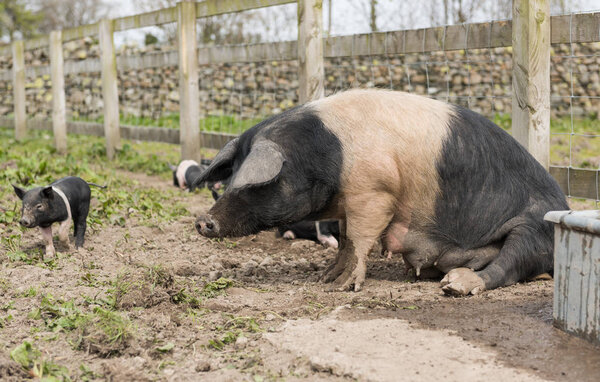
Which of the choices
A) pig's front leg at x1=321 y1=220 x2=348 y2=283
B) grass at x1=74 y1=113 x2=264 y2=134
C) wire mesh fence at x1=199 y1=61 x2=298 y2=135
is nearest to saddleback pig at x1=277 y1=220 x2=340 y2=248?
pig's front leg at x1=321 y1=220 x2=348 y2=283

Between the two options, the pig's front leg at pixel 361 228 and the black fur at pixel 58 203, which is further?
the black fur at pixel 58 203

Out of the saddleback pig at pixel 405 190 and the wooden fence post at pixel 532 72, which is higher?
the wooden fence post at pixel 532 72

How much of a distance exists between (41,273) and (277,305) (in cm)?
149

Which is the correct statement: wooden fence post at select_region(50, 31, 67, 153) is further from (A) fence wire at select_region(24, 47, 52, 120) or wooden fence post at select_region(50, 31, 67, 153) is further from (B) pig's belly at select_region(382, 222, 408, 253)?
(B) pig's belly at select_region(382, 222, 408, 253)

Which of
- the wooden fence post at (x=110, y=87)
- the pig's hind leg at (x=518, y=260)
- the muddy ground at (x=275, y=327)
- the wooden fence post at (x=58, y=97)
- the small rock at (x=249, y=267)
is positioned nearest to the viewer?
the muddy ground at (x=275, y=327)

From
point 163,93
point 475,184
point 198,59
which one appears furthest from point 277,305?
point 163,93

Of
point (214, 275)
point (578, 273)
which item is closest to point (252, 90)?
point (214, 275)

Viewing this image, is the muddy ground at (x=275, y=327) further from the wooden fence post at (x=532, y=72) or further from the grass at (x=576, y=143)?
the grass at (x=576, y=143)

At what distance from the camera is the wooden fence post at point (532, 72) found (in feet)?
15.4

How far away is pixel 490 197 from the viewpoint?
158 inches

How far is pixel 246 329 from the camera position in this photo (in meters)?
3.22

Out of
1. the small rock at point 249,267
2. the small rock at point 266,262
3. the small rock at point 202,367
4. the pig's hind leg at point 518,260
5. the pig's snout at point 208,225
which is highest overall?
the pig's snout at point 208,225

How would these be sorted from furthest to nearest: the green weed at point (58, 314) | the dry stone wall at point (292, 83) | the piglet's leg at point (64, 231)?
the dry stone wall at point (292, 83) < the piglet's leg at point (64, 231) < the green weed at point (58, 314)

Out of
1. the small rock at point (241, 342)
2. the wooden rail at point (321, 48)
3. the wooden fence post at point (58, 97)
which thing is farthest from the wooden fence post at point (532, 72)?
the wooden fence post at point (58, 97)
